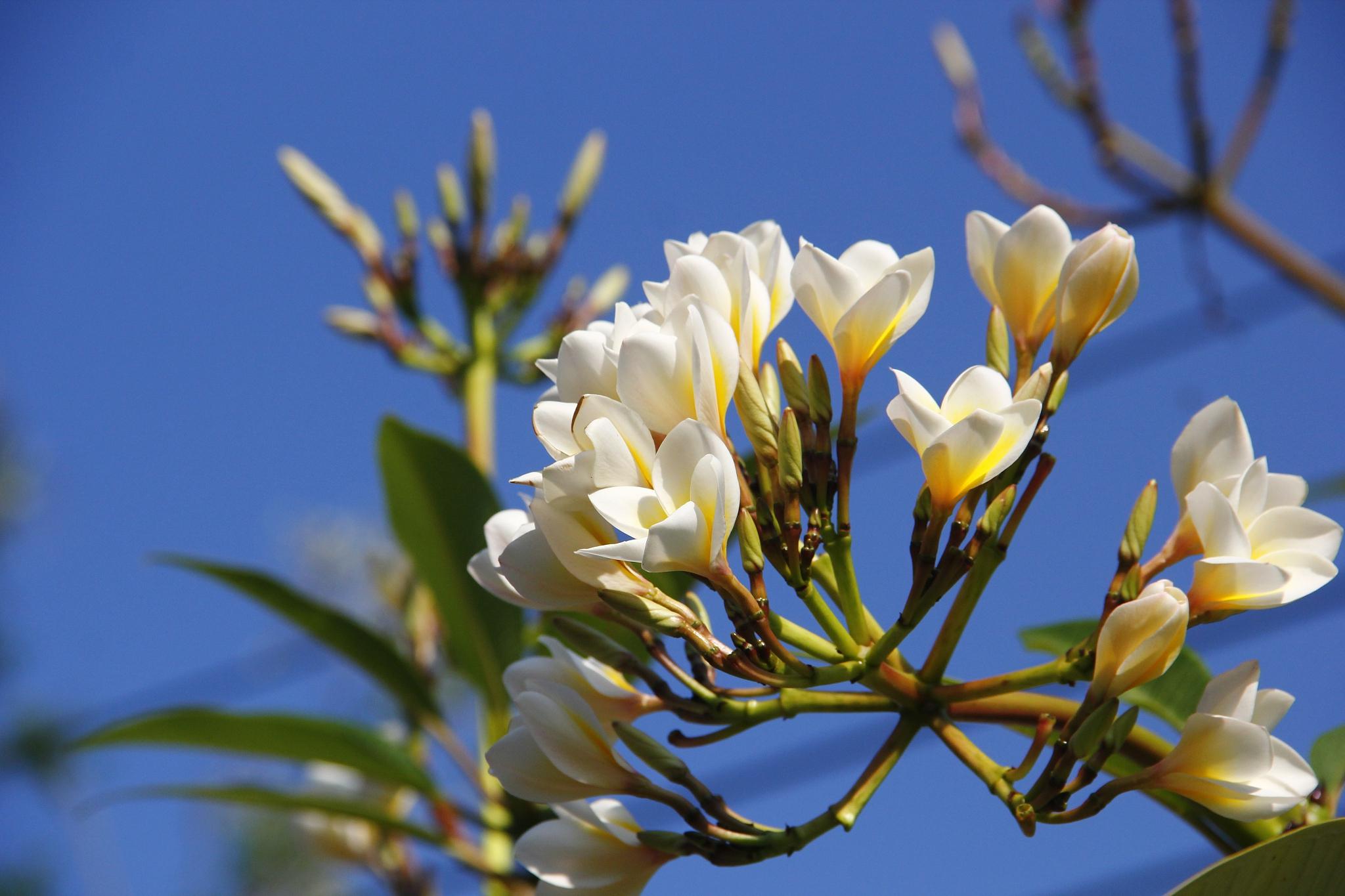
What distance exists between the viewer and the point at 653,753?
0.79 m

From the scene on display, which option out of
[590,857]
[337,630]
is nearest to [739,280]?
[590,857]

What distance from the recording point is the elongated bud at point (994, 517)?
736mm

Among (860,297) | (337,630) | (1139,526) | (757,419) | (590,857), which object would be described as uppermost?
(337,630)

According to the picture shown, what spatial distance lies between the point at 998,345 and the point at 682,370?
26cm

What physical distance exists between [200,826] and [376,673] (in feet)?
44.1

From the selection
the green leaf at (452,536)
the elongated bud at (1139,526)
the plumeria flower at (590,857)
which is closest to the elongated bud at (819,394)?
the elongated bud at (1139,526)

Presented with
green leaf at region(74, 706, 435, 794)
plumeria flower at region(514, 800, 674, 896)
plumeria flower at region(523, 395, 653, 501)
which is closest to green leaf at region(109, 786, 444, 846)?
green leaf at region(74, 706, 435, 794)

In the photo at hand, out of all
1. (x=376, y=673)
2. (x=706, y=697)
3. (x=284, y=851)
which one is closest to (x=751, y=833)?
(x=706, y=697)

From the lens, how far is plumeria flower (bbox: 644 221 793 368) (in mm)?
810

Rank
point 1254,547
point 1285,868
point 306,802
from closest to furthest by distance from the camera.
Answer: point 1285,868
point 1254,547
point 306,802

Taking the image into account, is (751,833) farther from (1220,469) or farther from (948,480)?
(1220,469)

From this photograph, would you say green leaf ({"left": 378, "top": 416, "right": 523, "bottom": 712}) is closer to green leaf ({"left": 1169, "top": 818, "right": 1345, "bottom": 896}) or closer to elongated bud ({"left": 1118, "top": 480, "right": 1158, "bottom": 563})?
elongated bud ({"left": 1118, "top": 480, "right": 1158, "bottom": 563})

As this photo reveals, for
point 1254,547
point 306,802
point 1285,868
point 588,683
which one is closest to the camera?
point 1285,868

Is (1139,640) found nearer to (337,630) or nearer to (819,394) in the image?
(819,394)
